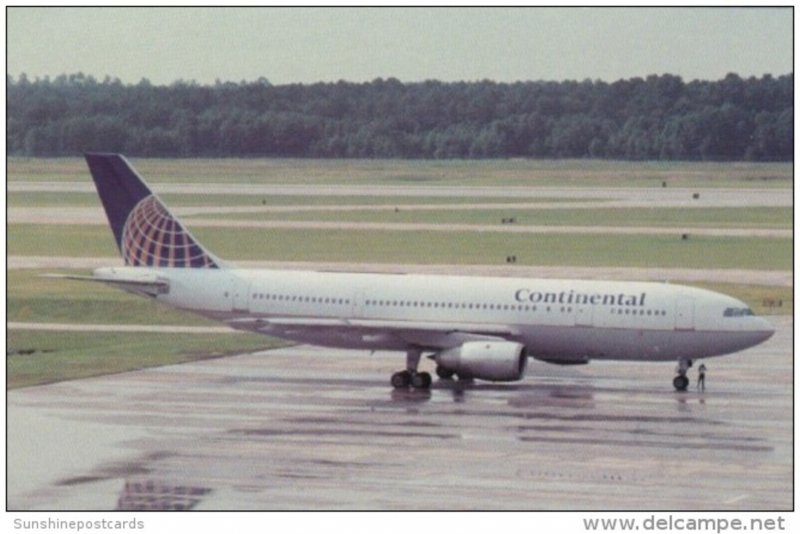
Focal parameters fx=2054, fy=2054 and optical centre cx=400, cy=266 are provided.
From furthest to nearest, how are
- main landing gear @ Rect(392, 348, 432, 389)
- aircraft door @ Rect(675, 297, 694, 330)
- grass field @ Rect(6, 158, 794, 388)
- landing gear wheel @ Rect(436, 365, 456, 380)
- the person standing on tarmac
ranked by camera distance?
grass field @ Rect(6, 158, 794, 388), landing gear wheel @ Rect(436, 365, 456, 380), the person standing on tarmac, main landing gear @ Rect(392, 348, 432, 389), aircraft door @ Rect(675, 297, 694, 330)

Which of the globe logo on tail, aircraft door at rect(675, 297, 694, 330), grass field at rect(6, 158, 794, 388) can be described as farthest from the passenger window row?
aircraft door at rect(675, 297, 694, 330)

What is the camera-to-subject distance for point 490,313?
5794 centimetres

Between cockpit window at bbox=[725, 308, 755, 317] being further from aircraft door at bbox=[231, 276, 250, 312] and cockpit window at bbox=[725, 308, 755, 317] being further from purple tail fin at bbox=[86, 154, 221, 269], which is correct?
purple tail fin at bbox=[86, 154, 221, 269]

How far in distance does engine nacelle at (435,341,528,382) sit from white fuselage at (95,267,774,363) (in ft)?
3.56

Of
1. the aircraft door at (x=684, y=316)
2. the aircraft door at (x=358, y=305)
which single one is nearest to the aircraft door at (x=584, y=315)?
the aircraft door at (x=684, y=316)

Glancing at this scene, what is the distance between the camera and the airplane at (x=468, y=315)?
186ft

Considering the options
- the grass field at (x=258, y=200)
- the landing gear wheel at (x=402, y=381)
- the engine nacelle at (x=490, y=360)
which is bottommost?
the grass field at (x=258, y=200)

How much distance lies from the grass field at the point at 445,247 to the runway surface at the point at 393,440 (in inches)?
1778

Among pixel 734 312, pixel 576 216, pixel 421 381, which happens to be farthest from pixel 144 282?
pixel 576 216

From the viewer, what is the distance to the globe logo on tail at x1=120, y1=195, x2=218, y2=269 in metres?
61.9

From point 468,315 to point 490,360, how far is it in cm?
267

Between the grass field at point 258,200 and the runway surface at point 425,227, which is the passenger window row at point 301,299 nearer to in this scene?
the runway surface at point 425,227

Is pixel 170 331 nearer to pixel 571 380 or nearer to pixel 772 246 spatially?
pixel 571 380
